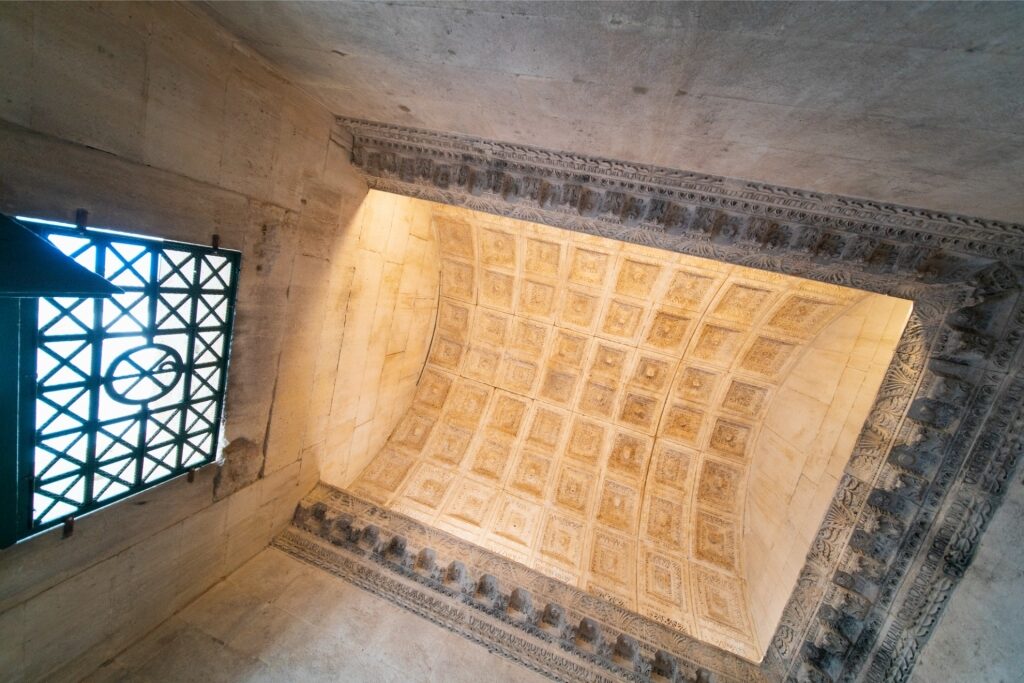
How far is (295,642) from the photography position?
172 inches

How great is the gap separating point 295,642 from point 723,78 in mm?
6429

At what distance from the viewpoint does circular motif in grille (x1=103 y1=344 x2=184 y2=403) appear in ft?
10.1

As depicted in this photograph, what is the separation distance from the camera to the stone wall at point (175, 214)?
2.45 metres

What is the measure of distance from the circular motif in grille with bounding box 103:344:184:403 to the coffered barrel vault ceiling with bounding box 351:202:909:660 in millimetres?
4202

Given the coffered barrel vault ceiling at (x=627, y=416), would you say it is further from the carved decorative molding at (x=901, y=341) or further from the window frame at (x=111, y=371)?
Answer: the window frame at (x=111, y=371)

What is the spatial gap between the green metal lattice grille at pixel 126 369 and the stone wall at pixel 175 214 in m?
0.16

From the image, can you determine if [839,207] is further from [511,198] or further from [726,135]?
[511,198]

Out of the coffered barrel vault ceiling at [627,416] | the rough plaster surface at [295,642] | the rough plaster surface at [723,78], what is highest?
the rough plaster surface at [723,78]

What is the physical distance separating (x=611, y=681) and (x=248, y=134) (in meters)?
6.80

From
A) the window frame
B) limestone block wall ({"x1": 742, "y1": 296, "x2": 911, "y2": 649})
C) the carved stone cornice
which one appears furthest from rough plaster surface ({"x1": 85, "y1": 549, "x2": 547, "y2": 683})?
the carved stone cornice

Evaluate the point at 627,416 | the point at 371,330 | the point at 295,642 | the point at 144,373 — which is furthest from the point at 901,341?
the point at 295,642

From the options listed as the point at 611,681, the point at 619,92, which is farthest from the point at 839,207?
the point at 611,681

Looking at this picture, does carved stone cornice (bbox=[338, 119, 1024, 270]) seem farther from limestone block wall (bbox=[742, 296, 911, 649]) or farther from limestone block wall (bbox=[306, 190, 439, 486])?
limestone block wall (bbox=[742, 296, 911, 649])

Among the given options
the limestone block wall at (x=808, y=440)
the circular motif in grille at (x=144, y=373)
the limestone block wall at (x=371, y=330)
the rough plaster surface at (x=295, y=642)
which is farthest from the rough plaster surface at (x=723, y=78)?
the rough plaster surface at (x=295, y=642)
